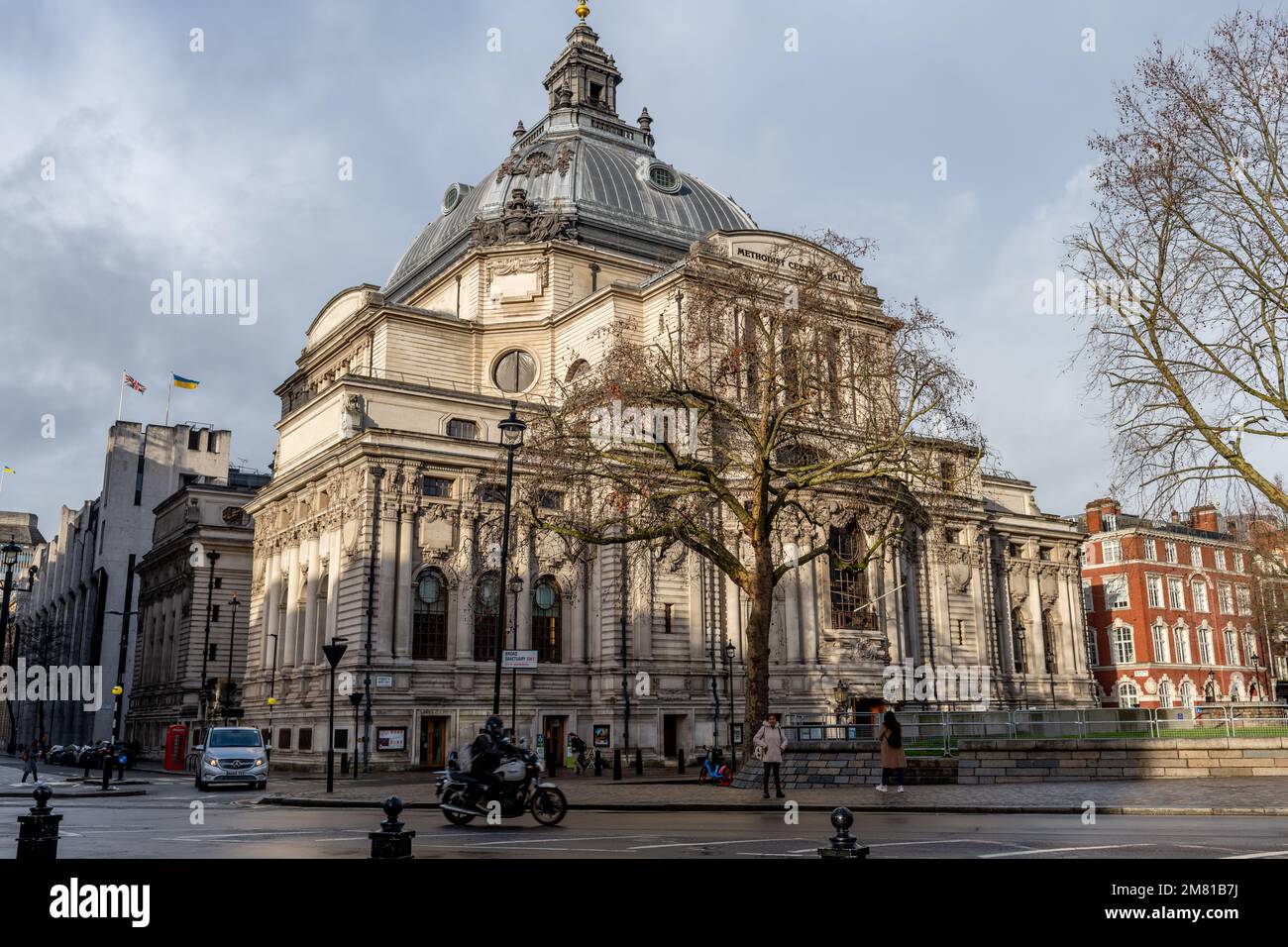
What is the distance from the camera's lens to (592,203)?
6366 centimetres

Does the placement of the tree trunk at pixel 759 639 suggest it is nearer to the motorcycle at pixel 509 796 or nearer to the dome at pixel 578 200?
the motorcycle at pixel 509 796

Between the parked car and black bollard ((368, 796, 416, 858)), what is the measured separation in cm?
2726

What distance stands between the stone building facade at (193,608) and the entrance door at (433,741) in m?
23.0

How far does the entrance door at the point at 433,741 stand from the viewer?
45438mm

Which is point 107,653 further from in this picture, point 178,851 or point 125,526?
point 178,851

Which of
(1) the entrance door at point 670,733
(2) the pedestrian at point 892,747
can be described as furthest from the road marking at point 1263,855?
(1) the entrance door at point 670,733

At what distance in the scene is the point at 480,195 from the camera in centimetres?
6688

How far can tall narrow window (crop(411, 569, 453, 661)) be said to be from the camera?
155 ft

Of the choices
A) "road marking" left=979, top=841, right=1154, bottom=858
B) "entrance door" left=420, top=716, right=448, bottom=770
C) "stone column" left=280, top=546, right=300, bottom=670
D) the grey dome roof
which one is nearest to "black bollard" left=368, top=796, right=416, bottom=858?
"road marking" left=979, top=841, right=1154, bottom=858

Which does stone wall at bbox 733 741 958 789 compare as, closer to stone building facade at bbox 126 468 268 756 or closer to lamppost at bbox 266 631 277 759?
lamppost at bbox 266 631 277 759

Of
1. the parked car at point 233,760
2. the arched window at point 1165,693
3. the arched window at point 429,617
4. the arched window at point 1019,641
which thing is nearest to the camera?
the parked car at point 233,760

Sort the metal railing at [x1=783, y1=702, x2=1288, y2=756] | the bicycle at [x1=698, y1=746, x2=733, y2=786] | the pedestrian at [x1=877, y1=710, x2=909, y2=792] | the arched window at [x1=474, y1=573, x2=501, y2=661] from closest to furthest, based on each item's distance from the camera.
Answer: the pedestrian at [x1=877, y1=710, x2=909, y2=792], the metal railing at [x1=783, y1=702, x2=1288, y2=756], the bicycle at [x1=698, y1=746, x2=733, y2=786], the arched window at [x1=474, y1=573, x2=501, y2=661]
